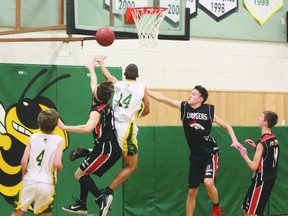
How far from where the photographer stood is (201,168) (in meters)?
9.98

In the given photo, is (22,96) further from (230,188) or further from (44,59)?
(230,188)

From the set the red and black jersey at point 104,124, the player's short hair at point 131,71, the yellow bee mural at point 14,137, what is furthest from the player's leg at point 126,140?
the yellow bee mural at point 14,137

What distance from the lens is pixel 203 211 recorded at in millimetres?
11992

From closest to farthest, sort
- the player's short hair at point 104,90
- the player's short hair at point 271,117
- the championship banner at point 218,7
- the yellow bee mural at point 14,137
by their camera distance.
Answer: the player's short hair at point 104,90 < the player's short hair at point 271,117 < the yellow bee mural at point 14,137 < the championship banner at point 218,7

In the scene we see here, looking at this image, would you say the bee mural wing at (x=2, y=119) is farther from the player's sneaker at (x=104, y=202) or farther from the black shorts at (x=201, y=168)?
the black shorts at (x=201, y=168)

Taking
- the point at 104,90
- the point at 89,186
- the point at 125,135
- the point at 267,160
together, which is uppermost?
the point at 104,90

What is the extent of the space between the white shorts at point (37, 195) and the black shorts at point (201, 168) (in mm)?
2593

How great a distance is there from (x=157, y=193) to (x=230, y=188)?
1.59 metres

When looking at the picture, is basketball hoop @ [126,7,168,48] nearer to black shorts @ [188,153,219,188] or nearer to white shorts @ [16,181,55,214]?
black shorts @ [188,153,219,188]

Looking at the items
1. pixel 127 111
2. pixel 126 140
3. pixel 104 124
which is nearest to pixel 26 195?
Result: pixel 104 124

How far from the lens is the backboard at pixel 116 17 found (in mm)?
9477

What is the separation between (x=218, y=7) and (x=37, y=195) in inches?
257

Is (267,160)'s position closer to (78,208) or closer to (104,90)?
(104,90)

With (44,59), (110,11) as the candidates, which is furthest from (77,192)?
(110,11)
